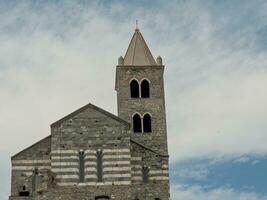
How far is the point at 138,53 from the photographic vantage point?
4591cm

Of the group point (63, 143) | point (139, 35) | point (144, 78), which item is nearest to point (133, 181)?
point (63, 143)

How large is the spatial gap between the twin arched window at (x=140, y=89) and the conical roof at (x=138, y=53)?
1.43 metres

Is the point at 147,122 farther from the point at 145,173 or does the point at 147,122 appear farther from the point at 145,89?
the point at 145,173

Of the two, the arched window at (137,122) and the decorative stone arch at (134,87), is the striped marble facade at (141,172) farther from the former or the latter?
the decorative stone arch at (134,87)

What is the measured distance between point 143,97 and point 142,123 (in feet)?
6.46

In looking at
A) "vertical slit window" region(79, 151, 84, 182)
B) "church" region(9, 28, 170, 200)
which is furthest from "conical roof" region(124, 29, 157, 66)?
"vertical slit window" region(79, 151, 84, 182)

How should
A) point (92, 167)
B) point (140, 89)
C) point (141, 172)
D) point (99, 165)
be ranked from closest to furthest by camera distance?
point (92, 167) → point (99, 165) → point (141, 172) → point (140, 89)

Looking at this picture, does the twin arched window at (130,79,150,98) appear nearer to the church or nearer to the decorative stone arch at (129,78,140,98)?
the decorative stone arch at (129,78,140,98)

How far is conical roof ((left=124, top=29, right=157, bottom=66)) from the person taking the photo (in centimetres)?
4503

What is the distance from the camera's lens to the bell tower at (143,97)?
140 ft

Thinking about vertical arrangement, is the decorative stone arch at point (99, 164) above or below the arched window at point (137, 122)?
below

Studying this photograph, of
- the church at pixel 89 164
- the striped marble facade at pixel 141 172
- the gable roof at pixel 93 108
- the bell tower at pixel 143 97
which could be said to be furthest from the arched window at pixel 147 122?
the gable roof at pixel 93 108

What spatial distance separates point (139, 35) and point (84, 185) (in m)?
17.9

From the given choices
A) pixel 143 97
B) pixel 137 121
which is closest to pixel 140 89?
pixel 143 97
